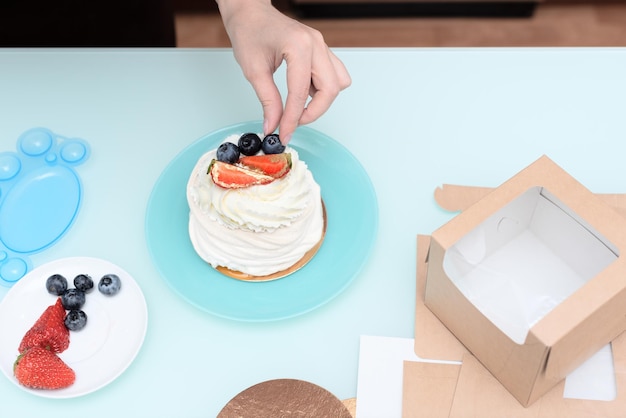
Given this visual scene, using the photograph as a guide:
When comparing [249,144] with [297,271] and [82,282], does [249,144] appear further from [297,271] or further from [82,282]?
[82,282]

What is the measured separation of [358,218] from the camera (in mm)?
1268

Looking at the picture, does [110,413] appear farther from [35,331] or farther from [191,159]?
[191,159]

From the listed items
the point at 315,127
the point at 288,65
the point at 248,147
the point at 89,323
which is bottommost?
the point at 89,323

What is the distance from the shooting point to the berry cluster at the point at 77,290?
1.16m

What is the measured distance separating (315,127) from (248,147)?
0.26 meters

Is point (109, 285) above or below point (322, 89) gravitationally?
below

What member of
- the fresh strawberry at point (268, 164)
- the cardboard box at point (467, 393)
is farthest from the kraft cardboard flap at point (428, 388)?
the fresh strawberry at point (268, 164)

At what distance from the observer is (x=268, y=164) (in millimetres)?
1182

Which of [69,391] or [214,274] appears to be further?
[214,274]

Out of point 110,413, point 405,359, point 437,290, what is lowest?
point 110,413

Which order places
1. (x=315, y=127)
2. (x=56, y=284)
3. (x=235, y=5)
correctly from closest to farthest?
(x=56, y=284), (x=235, y=5), (x=315, y=127)

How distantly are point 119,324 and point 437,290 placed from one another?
0.53m

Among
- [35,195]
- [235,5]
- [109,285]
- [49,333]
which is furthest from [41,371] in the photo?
[235,5]

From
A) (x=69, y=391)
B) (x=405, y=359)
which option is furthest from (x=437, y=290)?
(x=69, y=391)
